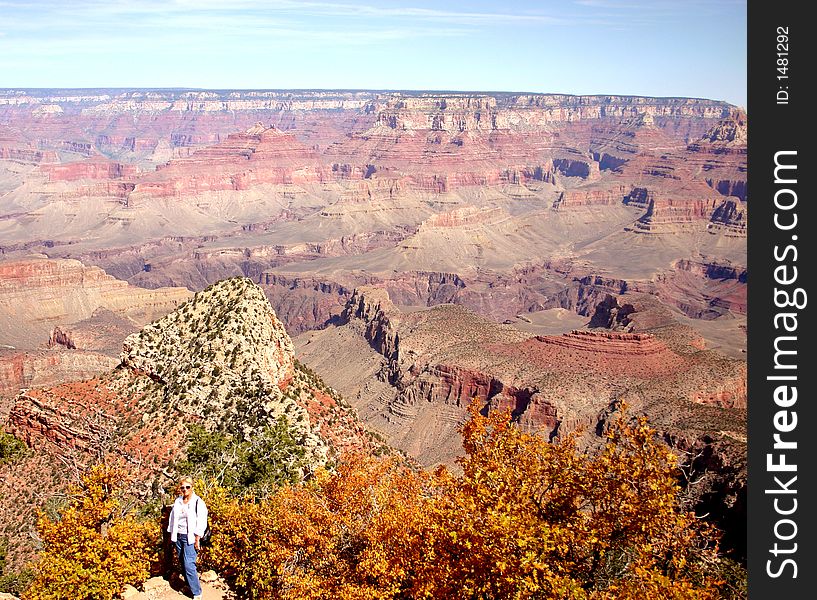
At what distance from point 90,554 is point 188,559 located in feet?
10.5

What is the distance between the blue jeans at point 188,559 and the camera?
22.2 meters

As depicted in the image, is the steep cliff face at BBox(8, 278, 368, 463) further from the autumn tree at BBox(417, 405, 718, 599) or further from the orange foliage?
the autumn tree at BBox(417, 405, 718, 599)

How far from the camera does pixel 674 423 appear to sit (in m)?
68.9

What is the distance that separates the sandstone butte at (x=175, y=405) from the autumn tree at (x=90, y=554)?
30.5 ft

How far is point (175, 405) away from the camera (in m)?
38.8

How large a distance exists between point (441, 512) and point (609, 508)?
4.88 meters

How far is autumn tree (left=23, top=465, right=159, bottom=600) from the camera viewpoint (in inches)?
893

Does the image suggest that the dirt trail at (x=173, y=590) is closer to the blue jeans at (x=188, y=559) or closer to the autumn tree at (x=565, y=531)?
the blue jeans at (x=188, y=559)

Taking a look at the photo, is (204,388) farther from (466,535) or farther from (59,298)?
(59,298)

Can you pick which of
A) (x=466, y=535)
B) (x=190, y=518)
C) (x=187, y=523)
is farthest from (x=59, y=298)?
(x=466, y=535)

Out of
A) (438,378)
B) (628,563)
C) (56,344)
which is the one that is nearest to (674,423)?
(438,378)

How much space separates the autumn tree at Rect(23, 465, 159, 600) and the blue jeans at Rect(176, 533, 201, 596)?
1661 mm

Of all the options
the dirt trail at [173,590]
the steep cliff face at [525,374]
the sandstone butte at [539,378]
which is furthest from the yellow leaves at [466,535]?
the steep cliff face at [525,374]

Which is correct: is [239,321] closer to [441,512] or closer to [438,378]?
[441,512]
